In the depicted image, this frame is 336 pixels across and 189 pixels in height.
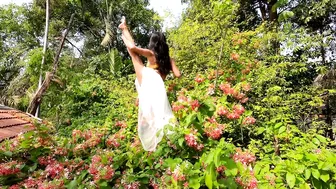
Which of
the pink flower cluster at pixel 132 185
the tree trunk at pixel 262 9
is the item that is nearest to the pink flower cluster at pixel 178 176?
the pink flower cluster at pixel 132 185

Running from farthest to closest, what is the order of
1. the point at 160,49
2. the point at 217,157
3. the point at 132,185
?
the point at 160,49, the point at 132,185, the point at 217,157

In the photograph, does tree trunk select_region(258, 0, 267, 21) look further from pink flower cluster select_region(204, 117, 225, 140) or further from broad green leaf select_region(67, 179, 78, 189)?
broad green leaf select_region(67, 179, 78, 189)

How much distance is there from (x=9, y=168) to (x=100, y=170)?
24.6 inches

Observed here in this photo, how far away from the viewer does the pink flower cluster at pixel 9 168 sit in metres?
1.87

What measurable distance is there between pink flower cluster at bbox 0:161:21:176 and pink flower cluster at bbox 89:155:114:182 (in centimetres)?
52

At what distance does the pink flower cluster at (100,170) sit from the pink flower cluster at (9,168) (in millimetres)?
519

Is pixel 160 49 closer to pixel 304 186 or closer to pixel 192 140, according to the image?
pixel 192 140

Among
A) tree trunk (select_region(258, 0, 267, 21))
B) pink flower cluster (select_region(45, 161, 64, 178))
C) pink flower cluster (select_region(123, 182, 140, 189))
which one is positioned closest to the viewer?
pink flower cluster (select_region(123, 182, 140, 189))

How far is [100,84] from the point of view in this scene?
639 cm

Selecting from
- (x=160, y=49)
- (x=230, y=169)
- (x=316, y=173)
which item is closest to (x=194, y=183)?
(x=230, y=169)

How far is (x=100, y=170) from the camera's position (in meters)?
1.86

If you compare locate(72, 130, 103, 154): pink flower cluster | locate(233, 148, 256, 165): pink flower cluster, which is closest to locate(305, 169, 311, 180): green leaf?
locate(233, 148, 256, 165): pink flower cluster

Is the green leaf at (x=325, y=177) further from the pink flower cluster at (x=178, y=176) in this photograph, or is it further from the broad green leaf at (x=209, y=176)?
the pink flower cluster at (x=178, y=176)

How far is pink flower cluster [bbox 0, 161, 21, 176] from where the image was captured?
6.14 ft
